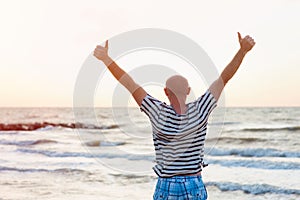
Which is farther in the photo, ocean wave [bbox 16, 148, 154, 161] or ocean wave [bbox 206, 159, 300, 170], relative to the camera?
ocean wave [bbox 16, 148, 154, 161]

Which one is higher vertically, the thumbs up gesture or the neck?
the thumbs up gesture

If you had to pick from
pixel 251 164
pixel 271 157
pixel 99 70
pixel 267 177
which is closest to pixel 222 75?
pixel 99 70

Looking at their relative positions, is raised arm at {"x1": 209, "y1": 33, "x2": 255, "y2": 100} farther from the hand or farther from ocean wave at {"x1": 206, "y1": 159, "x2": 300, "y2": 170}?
ocean wave at {"x1": 206, "y1": 159, "x2": 300, "y2": 170}

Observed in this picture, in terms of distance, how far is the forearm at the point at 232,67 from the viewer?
290 cm

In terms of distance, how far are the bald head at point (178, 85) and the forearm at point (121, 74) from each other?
0.63 feet

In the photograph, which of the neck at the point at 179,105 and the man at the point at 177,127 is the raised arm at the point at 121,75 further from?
the neck at the point at 179,105

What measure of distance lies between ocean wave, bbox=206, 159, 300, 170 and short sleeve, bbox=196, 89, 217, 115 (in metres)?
10.7

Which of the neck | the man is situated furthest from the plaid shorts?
the neck

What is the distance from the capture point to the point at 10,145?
62.2 feet

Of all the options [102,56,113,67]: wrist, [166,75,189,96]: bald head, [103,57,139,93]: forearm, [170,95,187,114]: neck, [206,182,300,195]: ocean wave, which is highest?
[206,182,300,195]: ocean wave

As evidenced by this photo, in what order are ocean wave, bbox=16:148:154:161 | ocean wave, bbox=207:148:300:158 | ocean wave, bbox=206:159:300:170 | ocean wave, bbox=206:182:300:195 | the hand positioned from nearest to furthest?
the hand → ocean wave, bbox=206:182:300:195 → ocean wave, bbox=206:159:300:170 → ocean wave, bbox=16:148:154:161 → ocean wave, bbox=207:148:300:158

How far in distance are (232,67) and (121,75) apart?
628mm

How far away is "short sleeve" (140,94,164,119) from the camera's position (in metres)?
2.82

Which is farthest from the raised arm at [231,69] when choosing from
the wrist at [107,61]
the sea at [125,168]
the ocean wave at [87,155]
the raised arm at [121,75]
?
the ocean wave at [87,155]
